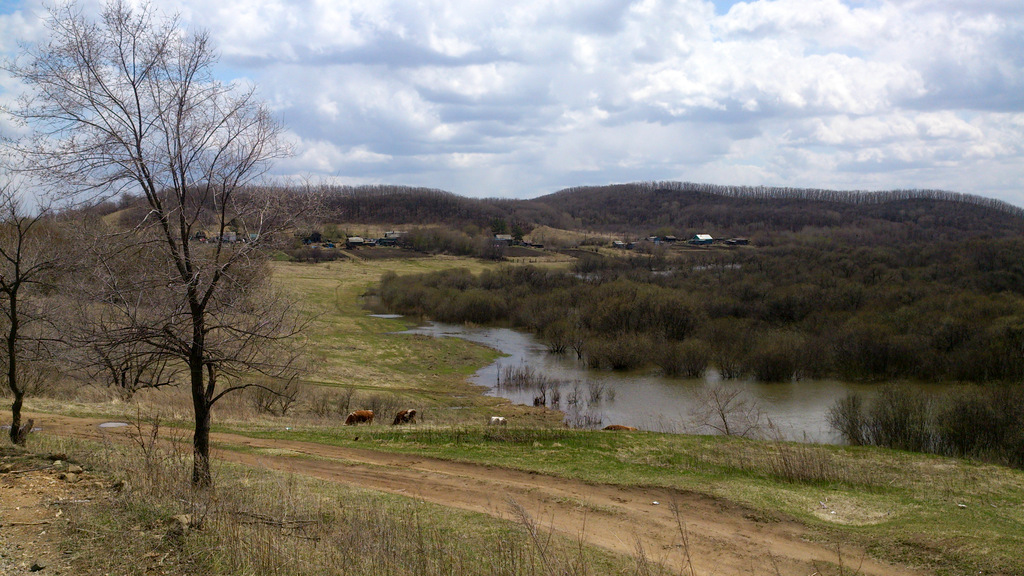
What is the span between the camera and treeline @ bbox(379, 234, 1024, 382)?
48.1m

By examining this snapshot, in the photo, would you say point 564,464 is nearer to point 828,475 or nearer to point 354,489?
point 354,489

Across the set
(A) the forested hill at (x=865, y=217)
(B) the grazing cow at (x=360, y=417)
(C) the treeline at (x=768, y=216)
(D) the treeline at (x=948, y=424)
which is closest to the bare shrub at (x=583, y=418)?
(B) the grazing cow at (x=360, y=417)

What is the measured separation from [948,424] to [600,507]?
2355 cm

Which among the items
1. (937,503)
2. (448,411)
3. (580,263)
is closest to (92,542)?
(937,503)

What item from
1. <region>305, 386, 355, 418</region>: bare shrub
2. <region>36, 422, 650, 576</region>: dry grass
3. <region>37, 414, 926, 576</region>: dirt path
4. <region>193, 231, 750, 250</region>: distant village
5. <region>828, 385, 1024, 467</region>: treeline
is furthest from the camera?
<region>193, 231, 750, 250</region>: distant village

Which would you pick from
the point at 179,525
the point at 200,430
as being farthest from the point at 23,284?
the point at 179,525

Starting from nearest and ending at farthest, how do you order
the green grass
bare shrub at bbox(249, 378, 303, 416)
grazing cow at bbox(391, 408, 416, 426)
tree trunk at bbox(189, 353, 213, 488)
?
tree trunk at bbox(189, 353, 213, 488), the green grass, grazing cow at bbox(391, 408, 416, 426), bare shrub at bbox(249, 378, 303, 416)

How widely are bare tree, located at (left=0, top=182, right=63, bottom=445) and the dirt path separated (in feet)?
9.10

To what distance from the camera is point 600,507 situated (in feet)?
39.7

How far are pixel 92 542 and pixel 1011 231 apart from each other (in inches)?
6771

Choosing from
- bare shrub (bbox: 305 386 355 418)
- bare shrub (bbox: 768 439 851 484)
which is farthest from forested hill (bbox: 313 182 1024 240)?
bare shrub (bbox: 768 439 851 484)

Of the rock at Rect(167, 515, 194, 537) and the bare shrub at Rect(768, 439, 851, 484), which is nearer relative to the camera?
the rock at Rect(167, 515, 194, 537)

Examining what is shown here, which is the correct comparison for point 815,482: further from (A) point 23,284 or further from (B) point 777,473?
(A) point 23,284

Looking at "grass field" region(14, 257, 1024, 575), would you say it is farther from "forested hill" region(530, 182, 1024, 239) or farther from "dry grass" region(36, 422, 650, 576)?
"forested hill" region(530, 182, 1024, 239)
